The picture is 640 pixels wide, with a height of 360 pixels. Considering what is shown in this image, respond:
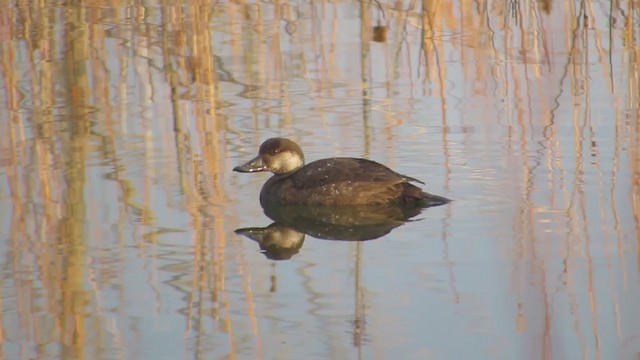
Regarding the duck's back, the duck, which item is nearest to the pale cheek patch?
the duck

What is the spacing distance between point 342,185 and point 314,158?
872 millimetres

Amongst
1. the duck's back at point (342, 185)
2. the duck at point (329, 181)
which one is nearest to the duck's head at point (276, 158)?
the duck at point (329, 181)

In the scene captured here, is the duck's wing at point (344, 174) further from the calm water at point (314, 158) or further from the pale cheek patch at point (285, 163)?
the calm water at point (314, 158)

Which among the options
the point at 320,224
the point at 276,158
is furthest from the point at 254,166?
the point at 320,224

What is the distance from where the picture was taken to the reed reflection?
19.2 feet

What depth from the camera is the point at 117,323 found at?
4.70 m

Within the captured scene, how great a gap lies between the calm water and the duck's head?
14 centimetres

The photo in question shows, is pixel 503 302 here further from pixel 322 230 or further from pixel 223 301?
pixel 322 230

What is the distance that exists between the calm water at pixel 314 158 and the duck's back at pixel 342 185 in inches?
7.8

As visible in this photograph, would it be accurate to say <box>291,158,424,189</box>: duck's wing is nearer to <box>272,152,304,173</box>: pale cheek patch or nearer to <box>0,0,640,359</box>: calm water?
<box>272,152,304,173</box>: pale cheek patch

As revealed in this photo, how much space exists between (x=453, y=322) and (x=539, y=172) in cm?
229

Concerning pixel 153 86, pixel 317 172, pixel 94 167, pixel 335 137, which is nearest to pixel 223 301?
pixel 317 172

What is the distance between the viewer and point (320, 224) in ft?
20.7

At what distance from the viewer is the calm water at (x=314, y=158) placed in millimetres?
4582
